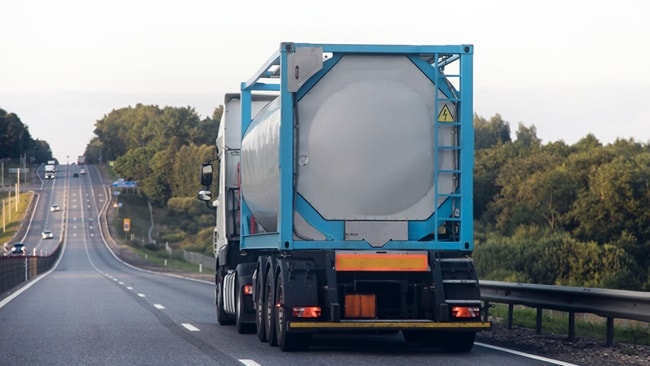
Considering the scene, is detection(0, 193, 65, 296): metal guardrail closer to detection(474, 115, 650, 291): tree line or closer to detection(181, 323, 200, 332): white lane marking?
detection(181, 323, 200, 332): white lane marking

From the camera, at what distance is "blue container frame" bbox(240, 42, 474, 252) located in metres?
13.8

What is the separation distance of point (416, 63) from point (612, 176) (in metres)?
86.8

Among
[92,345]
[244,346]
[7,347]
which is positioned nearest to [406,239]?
[244,346]

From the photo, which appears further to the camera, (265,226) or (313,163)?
(265,226)

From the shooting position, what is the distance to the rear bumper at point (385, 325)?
13.4m

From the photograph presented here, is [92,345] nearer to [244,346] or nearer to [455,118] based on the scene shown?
[244,346]

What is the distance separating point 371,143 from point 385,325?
2.18 meters

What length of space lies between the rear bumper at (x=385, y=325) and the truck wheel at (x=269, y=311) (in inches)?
41.6

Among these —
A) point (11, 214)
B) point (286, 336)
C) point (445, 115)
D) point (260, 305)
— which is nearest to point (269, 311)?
point (260, 305)

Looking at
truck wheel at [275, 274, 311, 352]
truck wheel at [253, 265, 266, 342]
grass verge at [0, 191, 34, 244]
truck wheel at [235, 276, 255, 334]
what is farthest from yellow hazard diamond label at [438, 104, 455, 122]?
grass verge at [0, 191, 34, 244]

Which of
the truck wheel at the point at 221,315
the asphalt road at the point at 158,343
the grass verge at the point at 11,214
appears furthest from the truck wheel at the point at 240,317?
the grass verge at the point at 11,214

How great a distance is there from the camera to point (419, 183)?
1397cm

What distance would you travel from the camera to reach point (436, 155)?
548 inches

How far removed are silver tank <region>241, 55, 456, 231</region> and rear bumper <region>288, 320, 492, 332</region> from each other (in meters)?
1.29
